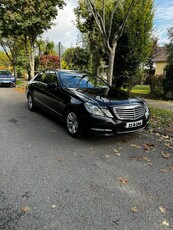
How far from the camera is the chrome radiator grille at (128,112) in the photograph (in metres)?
4.48

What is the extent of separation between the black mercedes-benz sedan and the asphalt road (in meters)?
0.40

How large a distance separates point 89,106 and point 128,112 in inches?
33.5

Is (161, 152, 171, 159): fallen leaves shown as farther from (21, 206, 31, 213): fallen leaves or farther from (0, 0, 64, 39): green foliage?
(0, 0, 64, 39): green foliage

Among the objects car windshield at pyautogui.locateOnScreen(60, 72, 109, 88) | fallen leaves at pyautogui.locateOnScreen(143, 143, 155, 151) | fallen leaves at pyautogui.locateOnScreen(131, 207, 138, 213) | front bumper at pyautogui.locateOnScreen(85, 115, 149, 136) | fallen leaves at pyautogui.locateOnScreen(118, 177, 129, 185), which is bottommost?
fallen leaves at pyautogui.locateOnScreen(131, 207, 138, 213)

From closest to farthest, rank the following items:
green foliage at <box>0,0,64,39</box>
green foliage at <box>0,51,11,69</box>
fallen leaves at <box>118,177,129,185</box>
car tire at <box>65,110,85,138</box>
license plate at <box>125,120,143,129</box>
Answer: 1. fallen leaves at <box>118,177,129,185</box>
2. license plate at <box>125,120,143,129</box>
3. car tire at <box>65,110,85,138</box>
4. green foliage at <box>0,0,64,39</box>
5. green foliage at <box>0,51,11,69</box>

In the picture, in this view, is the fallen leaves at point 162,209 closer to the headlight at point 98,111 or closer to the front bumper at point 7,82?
the headlight at point 98,111

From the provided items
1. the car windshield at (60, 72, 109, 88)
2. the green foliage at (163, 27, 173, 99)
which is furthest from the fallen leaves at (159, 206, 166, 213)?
the green foliage at (163, 27, 173, 99)

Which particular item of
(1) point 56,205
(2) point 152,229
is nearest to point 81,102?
(1) point 56,205

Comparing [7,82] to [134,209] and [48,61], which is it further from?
[134,209]

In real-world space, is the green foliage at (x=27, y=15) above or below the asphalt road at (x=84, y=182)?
above

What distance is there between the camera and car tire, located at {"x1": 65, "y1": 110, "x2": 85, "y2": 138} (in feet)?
15.5

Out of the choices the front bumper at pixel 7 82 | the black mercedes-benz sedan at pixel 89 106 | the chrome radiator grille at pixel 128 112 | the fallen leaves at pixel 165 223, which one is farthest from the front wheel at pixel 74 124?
the front bumper at pixel 7 82

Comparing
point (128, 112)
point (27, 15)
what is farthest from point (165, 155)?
point (27, 15)

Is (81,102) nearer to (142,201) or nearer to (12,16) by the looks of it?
(142,201)
